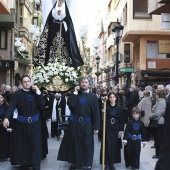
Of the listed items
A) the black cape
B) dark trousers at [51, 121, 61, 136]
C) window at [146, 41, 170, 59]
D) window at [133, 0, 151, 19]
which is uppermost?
window at [133, 0, 151, 19]

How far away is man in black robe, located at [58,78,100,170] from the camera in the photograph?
8.55 meters

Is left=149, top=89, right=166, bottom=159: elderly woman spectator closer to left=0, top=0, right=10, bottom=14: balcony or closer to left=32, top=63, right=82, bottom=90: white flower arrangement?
left=32, top=63, right=82, bottom=90: white flower arrangement

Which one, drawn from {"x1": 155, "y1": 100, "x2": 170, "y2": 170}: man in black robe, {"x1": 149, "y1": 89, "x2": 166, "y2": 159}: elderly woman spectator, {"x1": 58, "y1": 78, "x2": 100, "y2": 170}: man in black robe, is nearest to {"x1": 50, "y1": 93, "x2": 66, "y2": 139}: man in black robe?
{"x1": 149, "y1": 89, "x2": 166, "y2": 159}: elderly woman spectator

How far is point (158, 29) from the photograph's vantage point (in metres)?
30.1

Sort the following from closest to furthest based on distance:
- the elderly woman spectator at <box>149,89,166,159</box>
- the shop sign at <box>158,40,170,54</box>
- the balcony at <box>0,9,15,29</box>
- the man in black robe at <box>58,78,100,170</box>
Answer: the man in black robe at <box>58,78,100,170</box> → the elderly woman spectator at <box>149,89,166,159</box> → the balcony at <box>0,9,15,29</box> → the shop sign at <box>158,40,170,54</box>

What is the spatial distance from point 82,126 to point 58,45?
281cm

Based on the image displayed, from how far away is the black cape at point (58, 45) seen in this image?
413 inches

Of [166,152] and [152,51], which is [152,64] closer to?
[152,51]

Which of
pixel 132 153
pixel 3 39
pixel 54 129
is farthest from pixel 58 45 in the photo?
pixel 3 39

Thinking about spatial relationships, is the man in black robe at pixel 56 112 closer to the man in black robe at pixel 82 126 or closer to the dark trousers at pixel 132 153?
the dark trousers at pixel 132 153

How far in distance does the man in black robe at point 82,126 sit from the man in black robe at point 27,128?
0.71 meters

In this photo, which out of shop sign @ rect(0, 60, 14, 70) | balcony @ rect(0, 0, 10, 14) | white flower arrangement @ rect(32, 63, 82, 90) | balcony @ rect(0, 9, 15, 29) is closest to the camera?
white flower arrangement @ rect(32, 63, 82, 90)

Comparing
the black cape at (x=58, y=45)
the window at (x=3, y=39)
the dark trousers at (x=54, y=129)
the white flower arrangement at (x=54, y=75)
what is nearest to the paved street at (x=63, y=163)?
the white flower arrangement at (x=54, y=75)

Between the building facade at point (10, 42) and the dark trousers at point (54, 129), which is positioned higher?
the building facade at point (10, 42)
